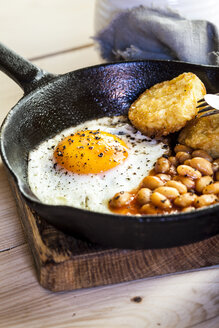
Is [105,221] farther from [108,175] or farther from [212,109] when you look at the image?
[212,109]

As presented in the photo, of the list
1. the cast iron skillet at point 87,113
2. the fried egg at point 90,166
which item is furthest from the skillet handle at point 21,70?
the fried egg at point 90,166

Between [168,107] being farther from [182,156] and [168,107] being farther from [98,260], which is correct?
[98,260]

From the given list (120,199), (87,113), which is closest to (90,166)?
(120,199)

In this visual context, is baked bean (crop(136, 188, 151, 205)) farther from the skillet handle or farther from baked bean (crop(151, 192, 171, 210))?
the skillet handle

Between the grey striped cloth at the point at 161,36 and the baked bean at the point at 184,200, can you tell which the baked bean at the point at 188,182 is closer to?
the baked bean at the point at 184,200

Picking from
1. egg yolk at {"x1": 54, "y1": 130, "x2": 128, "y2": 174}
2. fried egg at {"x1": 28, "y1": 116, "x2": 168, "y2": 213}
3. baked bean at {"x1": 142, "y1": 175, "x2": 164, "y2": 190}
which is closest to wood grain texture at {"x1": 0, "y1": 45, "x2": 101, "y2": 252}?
fried egg at {"x1": 28, "y1": 116, "x2": 168, "y2": 213}
